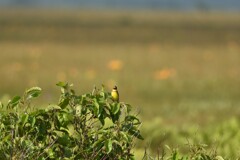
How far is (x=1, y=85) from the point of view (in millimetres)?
25547

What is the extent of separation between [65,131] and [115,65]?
86.2 ft

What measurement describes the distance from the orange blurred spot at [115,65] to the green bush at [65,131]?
25.4m

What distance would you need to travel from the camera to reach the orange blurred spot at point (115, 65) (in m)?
31.4

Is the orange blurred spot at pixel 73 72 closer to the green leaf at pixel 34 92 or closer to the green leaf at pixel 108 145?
the green leaf at pixel 34 92

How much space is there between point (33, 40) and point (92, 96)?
3875 centimetres

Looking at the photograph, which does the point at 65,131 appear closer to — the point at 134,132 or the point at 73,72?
the point at 134,132

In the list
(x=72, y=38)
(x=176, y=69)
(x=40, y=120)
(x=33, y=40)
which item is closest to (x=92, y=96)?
(x=40, y=120)

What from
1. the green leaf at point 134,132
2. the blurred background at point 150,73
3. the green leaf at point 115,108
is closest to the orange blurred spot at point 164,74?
the blurred background at point 150,73

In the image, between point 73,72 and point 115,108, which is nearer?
point 115,108

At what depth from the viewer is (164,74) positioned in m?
29.1

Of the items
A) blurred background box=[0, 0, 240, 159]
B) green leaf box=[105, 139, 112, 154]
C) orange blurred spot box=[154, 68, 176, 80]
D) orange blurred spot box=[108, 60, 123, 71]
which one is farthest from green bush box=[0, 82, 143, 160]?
orange blurred spot box=[108, 60, 123, 71]

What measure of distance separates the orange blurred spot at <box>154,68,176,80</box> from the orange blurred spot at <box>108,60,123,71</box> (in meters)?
1.52

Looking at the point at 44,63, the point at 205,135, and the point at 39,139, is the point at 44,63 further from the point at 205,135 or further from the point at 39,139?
the point at 39,139

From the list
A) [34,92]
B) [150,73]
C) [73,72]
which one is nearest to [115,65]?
[150,73]
